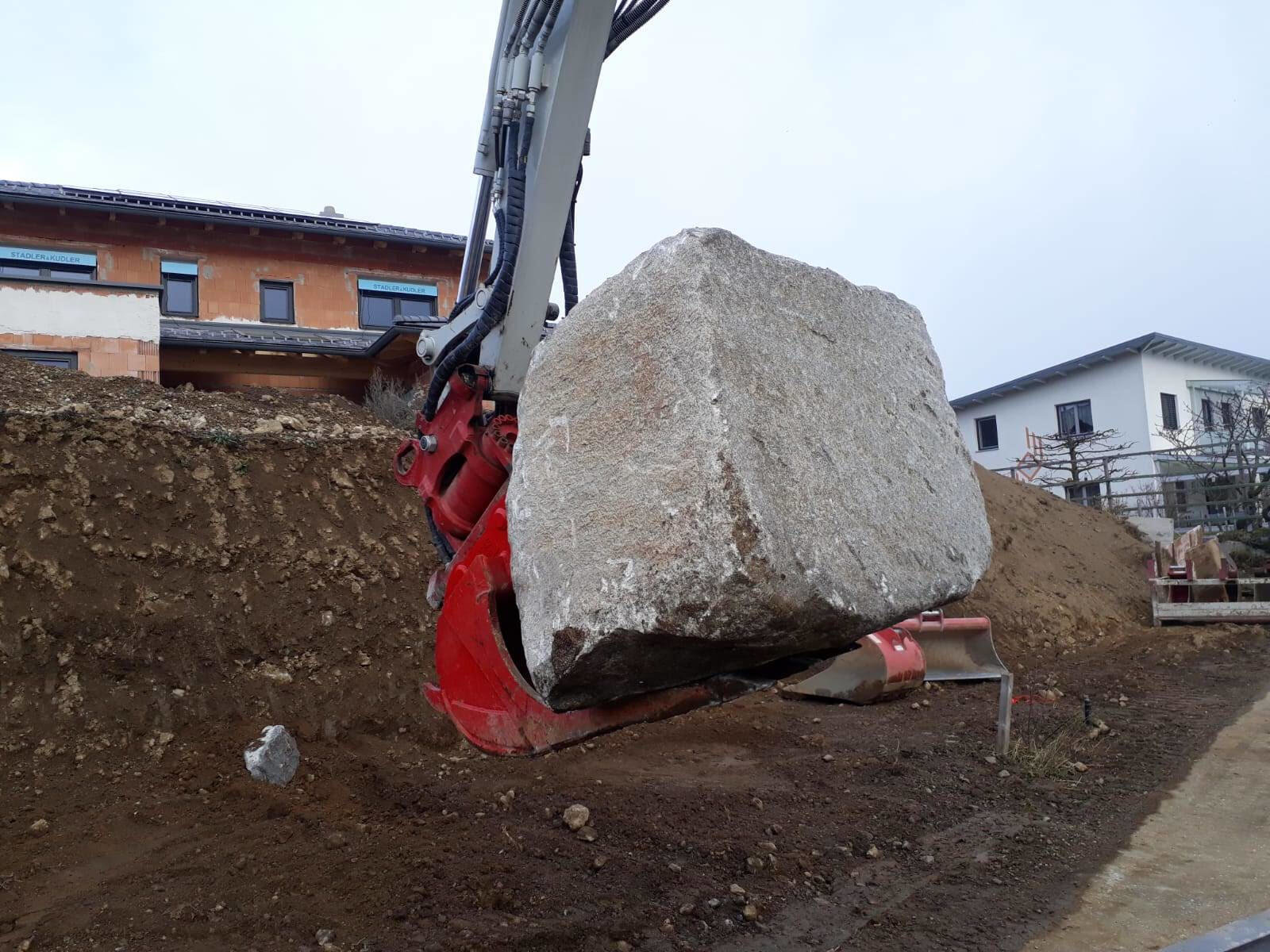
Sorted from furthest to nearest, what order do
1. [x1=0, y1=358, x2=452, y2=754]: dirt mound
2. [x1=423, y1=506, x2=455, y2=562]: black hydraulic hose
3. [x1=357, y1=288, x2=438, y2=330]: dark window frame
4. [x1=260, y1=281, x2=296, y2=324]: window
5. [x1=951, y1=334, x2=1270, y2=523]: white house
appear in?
[x1=951, y1=334, x2=1270, y2=523]: white house
[x1=357, y1=288, x2=438, y2=330]: dark window frame
[x1=260, y1=281, x2=296, y2=324]: window
[x1=0, y1=358, x2=452, y2=754]: dirt mound
[x1=423, y1=506, x2=455, y2=562]: black hydraulic hose

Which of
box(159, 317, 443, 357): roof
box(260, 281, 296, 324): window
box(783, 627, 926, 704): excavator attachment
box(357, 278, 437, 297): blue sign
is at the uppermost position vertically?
box(357, 278, 437, 297): blue sign

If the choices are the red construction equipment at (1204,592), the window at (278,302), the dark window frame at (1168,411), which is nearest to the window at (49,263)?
the window at (278,302)

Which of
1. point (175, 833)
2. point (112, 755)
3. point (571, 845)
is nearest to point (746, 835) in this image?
point (571, 845)

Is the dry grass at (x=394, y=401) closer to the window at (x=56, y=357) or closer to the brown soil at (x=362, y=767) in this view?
the brown soil at (x=362, y=767)

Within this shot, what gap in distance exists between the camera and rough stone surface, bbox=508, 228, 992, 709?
214 centimetres

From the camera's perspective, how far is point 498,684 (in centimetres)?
274

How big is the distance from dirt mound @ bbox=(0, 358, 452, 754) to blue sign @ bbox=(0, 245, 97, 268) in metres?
9.13

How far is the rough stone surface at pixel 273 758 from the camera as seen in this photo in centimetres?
478

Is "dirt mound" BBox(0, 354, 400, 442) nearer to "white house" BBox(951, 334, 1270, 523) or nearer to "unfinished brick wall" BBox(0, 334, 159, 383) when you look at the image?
"unfinished brick wall" BBox(0, 334, 159, 383)

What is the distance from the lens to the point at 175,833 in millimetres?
4109

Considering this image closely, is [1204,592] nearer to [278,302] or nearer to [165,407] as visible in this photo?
[165,407]

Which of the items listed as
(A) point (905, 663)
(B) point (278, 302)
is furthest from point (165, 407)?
(B) point (278, 302)

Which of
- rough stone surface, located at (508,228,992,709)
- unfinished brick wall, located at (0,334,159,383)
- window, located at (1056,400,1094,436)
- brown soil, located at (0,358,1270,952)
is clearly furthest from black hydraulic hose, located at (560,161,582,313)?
window, located at (1056,400,1094,436)

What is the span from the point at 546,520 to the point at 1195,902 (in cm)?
303
